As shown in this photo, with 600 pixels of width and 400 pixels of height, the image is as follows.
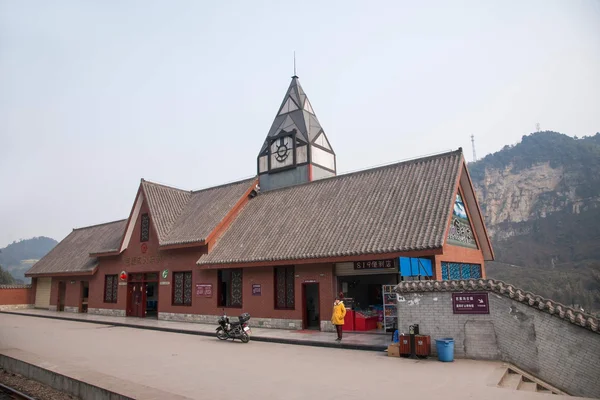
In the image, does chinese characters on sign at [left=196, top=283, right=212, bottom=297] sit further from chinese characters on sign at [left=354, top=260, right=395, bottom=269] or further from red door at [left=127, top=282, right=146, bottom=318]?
chinese characters on sign at [left=354, top=260, right=395, bottom=269]

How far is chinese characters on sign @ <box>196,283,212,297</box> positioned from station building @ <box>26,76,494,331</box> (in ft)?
0.20

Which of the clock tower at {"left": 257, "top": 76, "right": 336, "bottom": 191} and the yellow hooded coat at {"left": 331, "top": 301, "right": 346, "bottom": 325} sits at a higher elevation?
the clock tower at {"left": 257, "top": 76, "right": 336, "bottom": 191}

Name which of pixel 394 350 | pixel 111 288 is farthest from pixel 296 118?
pixel 394 350

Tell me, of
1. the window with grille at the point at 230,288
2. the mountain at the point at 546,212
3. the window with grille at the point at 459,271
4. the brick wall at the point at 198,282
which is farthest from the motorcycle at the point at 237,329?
the mountain at the point at 546,212

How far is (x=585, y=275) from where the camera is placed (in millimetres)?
74562

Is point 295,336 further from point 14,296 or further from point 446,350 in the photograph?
point 14,296

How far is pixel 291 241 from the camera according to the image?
18656 mm

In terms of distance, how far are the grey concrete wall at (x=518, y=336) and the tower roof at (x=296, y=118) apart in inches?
628

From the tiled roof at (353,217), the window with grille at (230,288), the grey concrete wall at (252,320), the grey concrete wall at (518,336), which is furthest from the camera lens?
the window with grille at (230,288)

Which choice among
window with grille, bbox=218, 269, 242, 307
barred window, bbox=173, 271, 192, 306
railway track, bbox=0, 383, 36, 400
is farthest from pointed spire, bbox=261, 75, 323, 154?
railway track, bbox=0, 383, 36, 400

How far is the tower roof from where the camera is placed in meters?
27.2

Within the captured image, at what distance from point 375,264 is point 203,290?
9.63 metres

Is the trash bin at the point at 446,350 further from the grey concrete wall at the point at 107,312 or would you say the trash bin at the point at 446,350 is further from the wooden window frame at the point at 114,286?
the wooden window frame at the point at 114,286

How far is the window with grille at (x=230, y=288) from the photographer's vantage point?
20.5 metres
